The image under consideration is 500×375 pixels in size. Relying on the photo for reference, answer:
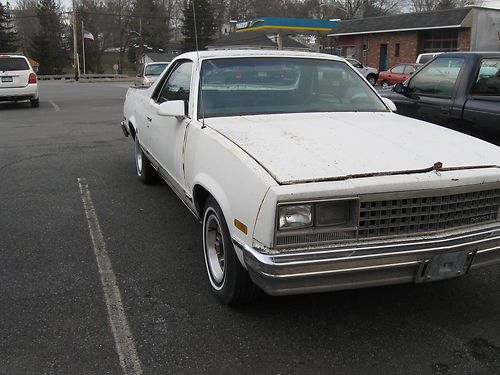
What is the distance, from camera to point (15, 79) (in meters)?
16.0

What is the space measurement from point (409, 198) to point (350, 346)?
90 cm

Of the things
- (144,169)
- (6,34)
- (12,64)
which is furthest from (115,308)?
(6,34)

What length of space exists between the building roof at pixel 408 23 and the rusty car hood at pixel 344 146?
1355 inches

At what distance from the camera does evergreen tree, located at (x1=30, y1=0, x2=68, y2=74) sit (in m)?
67.9

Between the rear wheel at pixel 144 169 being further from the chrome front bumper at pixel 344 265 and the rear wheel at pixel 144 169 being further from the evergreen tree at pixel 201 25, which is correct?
the evergreen tree at pixel 201 25

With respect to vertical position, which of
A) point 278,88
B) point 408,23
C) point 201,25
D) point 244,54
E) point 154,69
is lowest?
point 278,88

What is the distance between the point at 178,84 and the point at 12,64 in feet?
44.4

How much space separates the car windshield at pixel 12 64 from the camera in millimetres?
15986

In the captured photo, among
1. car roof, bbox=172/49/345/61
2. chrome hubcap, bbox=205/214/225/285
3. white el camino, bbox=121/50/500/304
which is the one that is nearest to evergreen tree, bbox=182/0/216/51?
car roof, bbox=172/49/345/61

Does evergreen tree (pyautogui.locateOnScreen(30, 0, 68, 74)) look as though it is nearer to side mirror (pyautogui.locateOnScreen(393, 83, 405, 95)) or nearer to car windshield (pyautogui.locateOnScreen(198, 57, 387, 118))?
side mirror (pyautogui.locateOnScreen(393, 83, 405, 95))

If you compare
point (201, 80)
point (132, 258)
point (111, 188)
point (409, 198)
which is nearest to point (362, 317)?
point (409, 198)

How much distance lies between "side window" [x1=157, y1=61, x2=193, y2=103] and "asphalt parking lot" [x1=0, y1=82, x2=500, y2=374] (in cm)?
121

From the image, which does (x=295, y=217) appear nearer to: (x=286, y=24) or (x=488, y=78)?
(x=488, y=78)

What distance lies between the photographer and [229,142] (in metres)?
3.19
